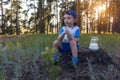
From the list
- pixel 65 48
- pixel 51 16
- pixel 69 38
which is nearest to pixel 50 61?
pixel 69 38

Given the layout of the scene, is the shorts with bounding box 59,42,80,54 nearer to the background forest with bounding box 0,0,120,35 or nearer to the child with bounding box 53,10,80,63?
the child with bounding box 53,10,80,63

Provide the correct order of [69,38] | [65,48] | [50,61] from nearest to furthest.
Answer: [50,61]
[69,38]
[65,48]

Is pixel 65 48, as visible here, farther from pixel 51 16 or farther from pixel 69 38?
pixel 51 16

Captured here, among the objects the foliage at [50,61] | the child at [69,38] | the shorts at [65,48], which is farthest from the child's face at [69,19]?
the foliage at [50,61]

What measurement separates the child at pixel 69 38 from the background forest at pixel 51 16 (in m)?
25.9

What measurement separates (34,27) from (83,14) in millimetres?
7078

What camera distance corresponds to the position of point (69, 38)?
13.9 ft

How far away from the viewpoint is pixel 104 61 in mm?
4605

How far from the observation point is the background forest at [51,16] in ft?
102

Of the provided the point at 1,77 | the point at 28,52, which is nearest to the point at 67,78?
the point at 1,77

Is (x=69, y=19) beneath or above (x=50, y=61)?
above

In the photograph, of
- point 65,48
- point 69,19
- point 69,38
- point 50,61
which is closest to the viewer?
point 50,61

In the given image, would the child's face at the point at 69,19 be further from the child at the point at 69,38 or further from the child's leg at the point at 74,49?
the child's leg at the point at 74,49

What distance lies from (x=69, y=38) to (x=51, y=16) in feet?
101
